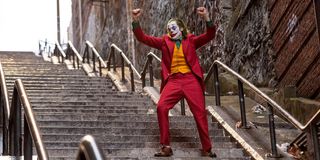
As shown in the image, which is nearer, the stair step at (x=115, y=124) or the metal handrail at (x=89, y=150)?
the metal handrail at (x=89, y=150)

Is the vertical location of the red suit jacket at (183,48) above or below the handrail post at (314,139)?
above

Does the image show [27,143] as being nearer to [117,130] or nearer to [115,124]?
[117,130]

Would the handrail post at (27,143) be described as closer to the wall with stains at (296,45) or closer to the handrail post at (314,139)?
the handrail post at (314,139)

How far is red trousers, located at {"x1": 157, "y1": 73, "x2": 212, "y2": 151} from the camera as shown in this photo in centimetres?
563

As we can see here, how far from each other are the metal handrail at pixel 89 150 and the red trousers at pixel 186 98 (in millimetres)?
2964

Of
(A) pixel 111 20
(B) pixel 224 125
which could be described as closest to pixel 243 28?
(B) pixel 224 125

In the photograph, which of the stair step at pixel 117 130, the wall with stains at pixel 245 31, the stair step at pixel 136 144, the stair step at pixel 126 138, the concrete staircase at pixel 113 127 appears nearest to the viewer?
the concrete staircase at pixel 113 127

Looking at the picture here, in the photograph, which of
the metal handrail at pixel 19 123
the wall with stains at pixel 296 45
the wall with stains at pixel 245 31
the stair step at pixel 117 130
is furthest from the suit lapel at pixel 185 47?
the wall with stains at pixel 245 31

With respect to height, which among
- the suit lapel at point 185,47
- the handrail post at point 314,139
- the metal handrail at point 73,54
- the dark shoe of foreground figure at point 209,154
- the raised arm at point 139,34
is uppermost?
the raised arm at point 139,34

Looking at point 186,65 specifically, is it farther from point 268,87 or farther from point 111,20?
point 111,20

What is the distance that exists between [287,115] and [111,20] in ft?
64.2

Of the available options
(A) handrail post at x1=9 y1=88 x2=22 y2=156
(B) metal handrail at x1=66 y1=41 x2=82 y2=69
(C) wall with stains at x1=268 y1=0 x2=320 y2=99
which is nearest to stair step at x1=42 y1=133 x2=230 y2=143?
(A) handrail post at x1=9 y1=88 x2=22 y2=156

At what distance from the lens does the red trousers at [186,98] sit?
5.63m

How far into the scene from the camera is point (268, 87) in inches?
372
